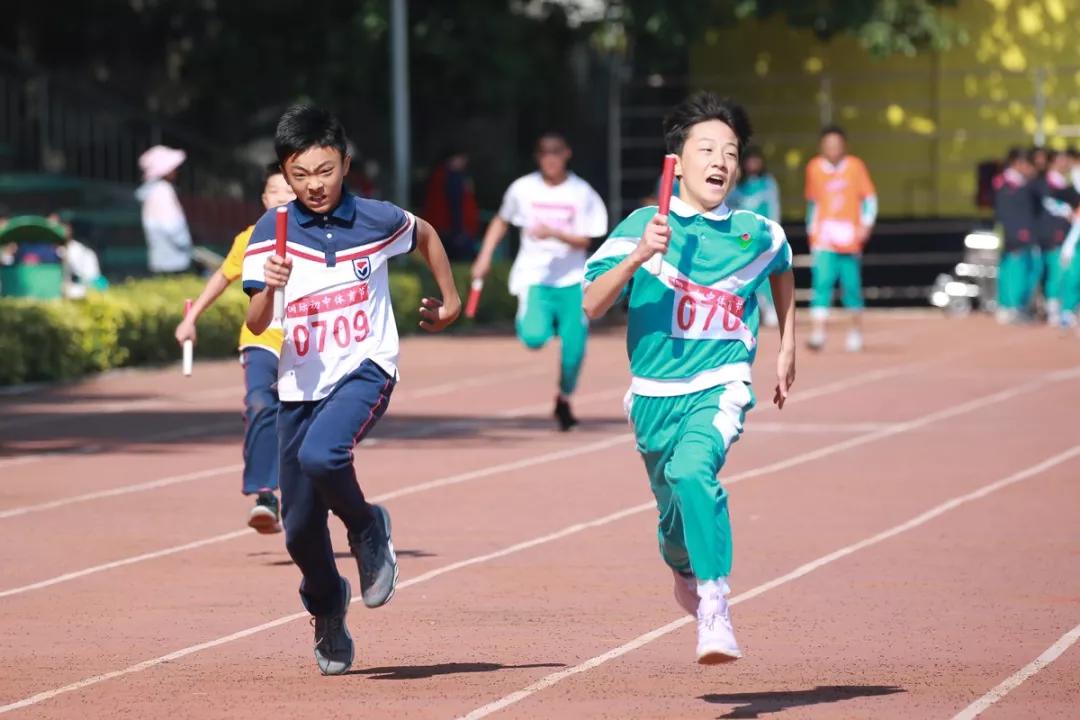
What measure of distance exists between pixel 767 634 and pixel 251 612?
2002 millimetres

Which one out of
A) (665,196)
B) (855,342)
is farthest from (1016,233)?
(665,196)

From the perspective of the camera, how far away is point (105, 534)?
1137cm

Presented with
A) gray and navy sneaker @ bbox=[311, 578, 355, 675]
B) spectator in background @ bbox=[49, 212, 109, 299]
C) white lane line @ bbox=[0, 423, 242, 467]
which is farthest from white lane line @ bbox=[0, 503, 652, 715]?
spectator in background @ bbox=[49, 212, 109, 299]

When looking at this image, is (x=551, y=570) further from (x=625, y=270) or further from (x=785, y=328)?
(x=625, y=270)

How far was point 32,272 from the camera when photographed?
21.4 m

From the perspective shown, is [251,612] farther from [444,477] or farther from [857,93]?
[857,93]

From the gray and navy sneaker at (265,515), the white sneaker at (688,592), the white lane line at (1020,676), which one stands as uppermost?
the white sneaker at (688,592)

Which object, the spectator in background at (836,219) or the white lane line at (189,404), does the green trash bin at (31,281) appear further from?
the spectator in background at (836,219)

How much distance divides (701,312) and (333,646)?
1.60m

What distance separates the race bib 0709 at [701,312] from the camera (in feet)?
24.3

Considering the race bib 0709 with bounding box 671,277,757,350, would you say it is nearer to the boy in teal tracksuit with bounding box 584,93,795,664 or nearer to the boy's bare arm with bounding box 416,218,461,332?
the boy in teal tracksuit with bounding box 584,93,795,664

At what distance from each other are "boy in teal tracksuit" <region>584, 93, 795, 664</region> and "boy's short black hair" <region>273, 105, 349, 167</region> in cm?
94

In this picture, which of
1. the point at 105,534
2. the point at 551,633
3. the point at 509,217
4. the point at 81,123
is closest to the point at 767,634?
the point at 551,633

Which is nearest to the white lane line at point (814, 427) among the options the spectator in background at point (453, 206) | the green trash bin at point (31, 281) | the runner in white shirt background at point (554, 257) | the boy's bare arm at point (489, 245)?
the runner in white shirt background at point (554, 257)
